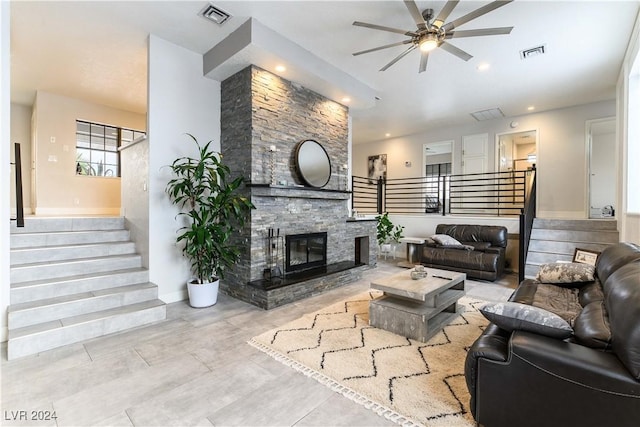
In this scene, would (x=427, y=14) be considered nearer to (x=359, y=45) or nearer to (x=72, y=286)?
(x=359, y=45)

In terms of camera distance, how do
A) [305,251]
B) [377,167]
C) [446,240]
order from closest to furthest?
[305,251] → [446,240] → [377,167]

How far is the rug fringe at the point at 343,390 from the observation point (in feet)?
5.56

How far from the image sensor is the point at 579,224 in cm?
Result: 521

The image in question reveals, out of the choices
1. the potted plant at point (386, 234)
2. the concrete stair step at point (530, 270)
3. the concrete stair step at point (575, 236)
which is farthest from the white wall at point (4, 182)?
the concrete stair step at point (575, 236)

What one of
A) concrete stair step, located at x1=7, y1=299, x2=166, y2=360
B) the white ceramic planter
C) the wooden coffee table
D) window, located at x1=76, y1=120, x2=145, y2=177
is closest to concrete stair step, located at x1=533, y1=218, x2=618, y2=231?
the wooden coffee table

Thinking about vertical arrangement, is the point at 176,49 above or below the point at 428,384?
above

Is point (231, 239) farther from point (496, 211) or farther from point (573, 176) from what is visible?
point (573, 176)

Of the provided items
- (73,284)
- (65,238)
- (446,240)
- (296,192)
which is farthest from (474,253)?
(65,238)

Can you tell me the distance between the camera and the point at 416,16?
2756 mm

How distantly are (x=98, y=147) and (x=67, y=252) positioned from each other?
12.8ft

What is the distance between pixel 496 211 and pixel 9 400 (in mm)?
8239

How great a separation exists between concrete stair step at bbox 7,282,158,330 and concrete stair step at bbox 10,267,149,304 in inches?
2.8

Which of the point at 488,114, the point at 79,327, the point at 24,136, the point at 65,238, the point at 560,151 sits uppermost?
the point at 488,114

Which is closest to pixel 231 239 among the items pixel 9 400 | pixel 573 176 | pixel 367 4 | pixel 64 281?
pixel 64 281
